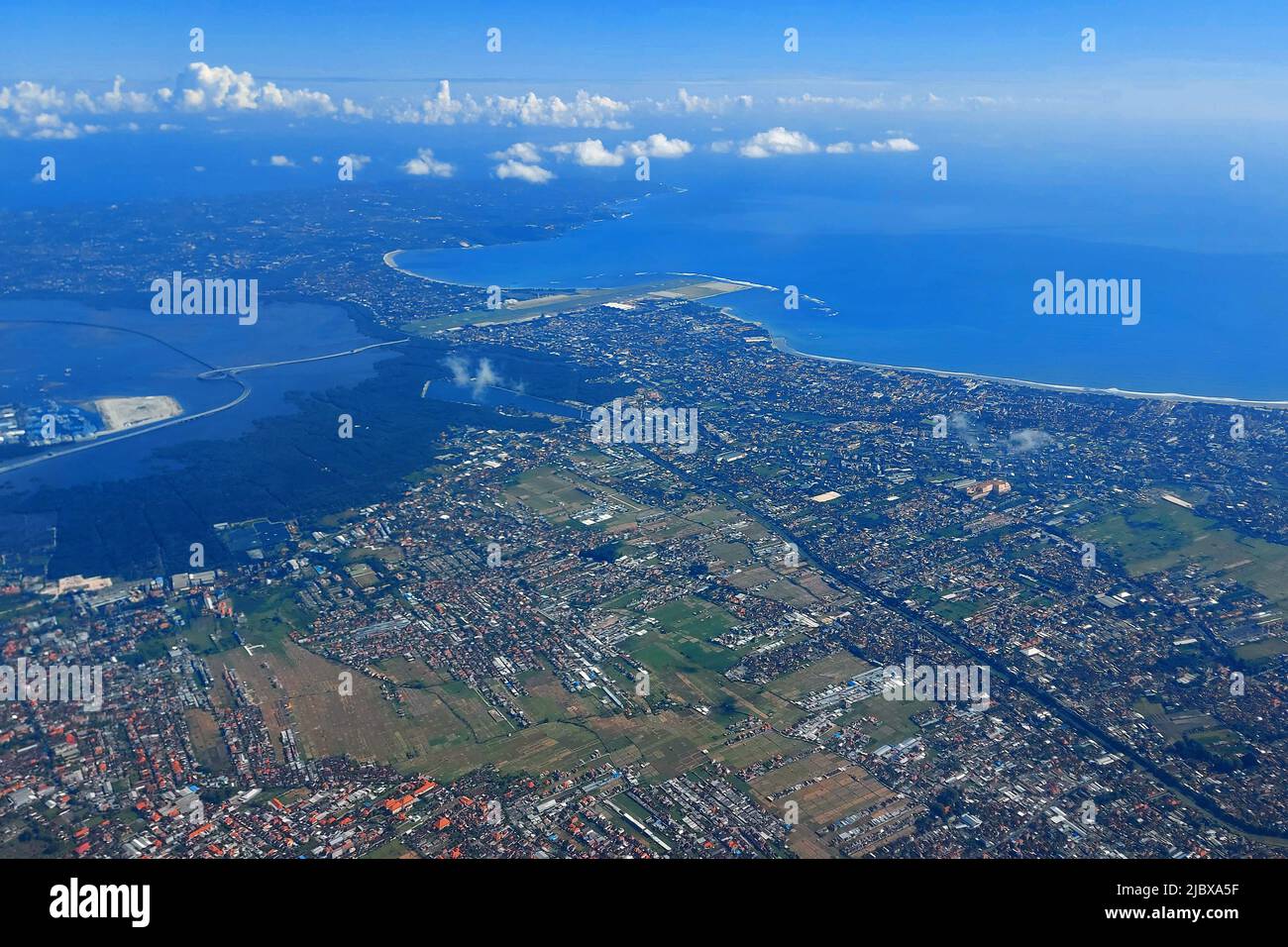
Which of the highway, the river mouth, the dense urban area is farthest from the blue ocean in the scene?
the highway

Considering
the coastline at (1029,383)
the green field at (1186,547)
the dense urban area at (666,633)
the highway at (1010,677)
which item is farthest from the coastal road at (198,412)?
the green field at (1186,547)

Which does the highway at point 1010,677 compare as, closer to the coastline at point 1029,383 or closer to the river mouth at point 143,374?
the coastline at point 1029,383

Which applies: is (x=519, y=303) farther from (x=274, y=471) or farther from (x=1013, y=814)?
(x=1013, y=814)

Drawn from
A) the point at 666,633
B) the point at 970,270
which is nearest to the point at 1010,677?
the point at 666,633

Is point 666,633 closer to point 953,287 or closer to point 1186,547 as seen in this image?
point 1186,547

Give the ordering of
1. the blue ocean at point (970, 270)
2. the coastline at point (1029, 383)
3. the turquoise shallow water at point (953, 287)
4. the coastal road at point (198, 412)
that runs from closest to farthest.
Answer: the coastal road at point (198, 412)
the coastline at point (1029, 383)
the turquoise shallow water at point (953, 287)
the blue ocean at point (970, 270)

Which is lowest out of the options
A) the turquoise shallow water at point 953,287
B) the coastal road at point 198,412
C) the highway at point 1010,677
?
the highway at point 1010,677

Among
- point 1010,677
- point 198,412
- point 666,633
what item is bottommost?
point 1010,677

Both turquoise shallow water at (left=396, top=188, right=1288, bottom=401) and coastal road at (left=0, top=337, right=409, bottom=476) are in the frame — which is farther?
turquoise shallow water at (left=396, top=188, right=1288, bottom=401)

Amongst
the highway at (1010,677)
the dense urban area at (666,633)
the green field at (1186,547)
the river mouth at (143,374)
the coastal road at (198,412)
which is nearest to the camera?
the dense urban area at (666,633)

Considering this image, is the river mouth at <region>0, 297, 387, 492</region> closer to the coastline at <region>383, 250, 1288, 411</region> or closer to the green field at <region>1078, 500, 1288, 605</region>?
the coastline at <region>383, 250, 1288, 411</region>

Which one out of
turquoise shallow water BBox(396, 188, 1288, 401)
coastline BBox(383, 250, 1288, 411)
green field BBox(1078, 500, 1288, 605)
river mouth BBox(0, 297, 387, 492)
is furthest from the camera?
turquoise shallow water BBox(396, 188, 1288, 401)
